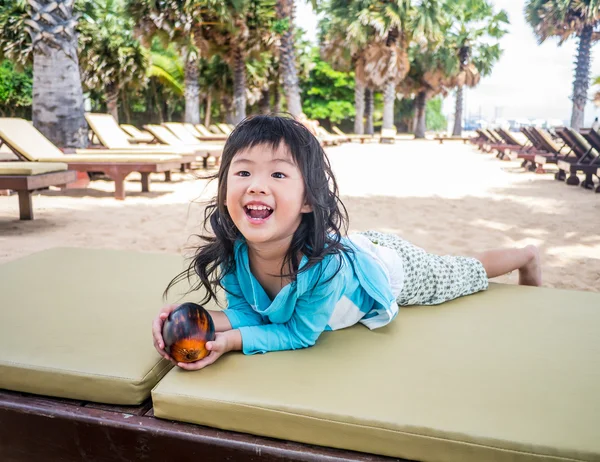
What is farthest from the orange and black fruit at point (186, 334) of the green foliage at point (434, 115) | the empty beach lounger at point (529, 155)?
the green foliage at point (434, 115)

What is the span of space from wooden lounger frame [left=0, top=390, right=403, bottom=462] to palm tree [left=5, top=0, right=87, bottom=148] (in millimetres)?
9043

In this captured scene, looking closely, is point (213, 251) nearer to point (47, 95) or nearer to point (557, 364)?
point (557, 364)

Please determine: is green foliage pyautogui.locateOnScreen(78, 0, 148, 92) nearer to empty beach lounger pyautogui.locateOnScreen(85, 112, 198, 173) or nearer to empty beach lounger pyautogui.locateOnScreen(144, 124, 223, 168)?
empty beach lounger pyautogui.locateOnScreen(144, 124, 223, 168)

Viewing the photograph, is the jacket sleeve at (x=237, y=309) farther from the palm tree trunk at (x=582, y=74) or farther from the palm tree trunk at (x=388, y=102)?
the palm tree trunk at (x=388, y=102)

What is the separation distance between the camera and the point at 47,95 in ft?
30.8

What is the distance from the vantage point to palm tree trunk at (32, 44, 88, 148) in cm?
926

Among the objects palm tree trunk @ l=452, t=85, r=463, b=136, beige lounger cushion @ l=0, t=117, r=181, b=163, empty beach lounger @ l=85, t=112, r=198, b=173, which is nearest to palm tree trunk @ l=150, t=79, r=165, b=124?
palm tree trunk @ l=452, t=85, r=463, b=136

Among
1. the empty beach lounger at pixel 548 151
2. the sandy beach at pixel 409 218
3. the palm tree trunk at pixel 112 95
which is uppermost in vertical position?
the palm tree trunk at pixel 112 95

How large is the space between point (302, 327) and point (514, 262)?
1363 mm

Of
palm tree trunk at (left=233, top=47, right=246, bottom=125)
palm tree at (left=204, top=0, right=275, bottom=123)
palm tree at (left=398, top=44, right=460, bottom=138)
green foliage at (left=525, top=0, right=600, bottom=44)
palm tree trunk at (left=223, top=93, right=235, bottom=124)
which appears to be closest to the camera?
palm tree at (left=204, top=0, right=275, bottom=123)

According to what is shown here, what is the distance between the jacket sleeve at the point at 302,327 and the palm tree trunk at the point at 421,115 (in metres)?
35.4

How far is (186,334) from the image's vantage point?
4.98ft

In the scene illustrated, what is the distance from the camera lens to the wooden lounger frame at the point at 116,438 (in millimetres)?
1360

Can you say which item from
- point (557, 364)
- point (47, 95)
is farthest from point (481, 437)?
point (47, 95)
